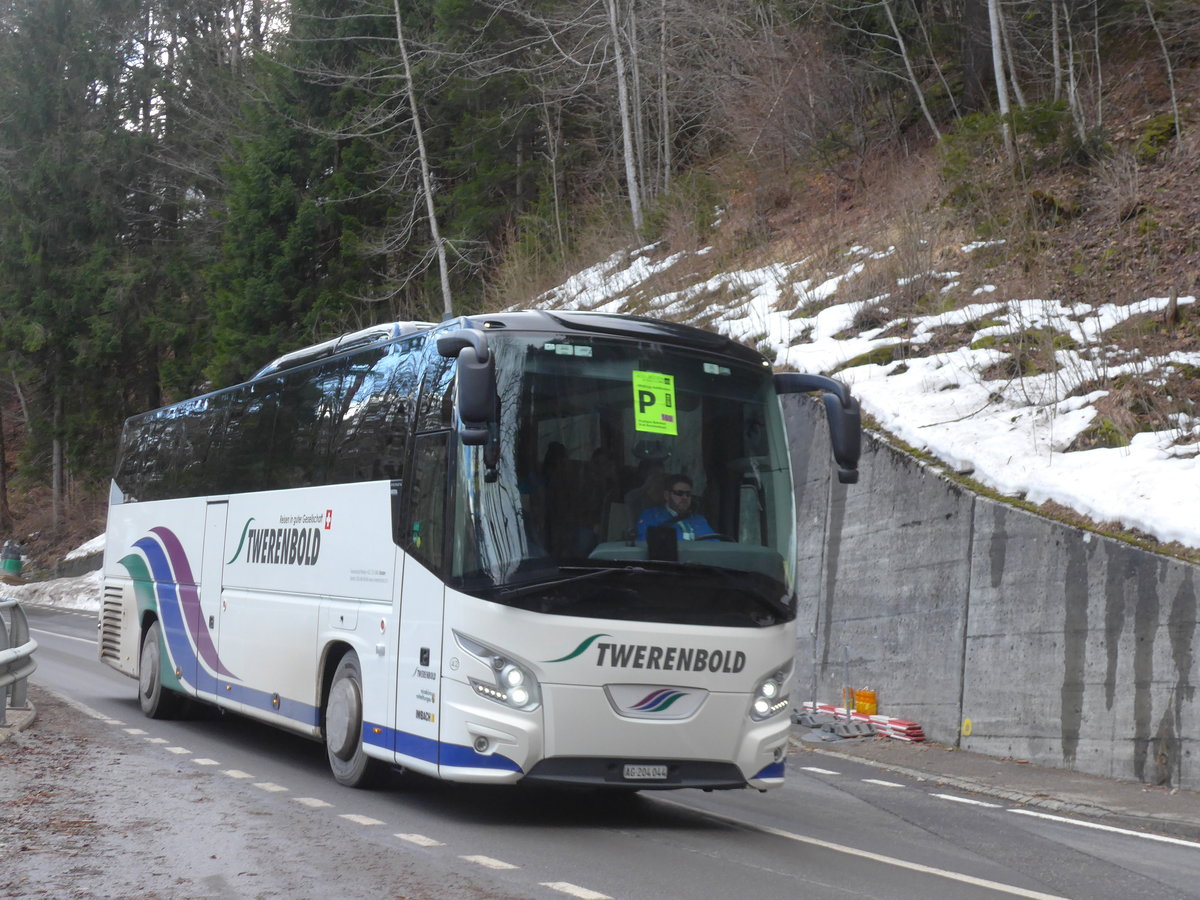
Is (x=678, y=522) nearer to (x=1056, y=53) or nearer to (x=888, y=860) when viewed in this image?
(x=888, y=860)

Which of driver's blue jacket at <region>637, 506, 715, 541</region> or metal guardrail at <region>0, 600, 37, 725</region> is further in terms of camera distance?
metal guardrail at <region>0, 600, 37, 725</region>

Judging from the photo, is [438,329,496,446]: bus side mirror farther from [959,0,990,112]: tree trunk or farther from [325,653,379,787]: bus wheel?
[959,0,990,112]: tree trunk

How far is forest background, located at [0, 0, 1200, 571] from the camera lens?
782 inches

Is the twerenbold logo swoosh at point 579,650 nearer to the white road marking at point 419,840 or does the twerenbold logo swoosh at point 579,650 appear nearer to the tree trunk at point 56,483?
the white road marking at point 419,840

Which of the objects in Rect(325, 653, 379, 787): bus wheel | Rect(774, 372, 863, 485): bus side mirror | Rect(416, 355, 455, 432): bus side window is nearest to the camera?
Rect(416, 355, 455, 432): bus side window

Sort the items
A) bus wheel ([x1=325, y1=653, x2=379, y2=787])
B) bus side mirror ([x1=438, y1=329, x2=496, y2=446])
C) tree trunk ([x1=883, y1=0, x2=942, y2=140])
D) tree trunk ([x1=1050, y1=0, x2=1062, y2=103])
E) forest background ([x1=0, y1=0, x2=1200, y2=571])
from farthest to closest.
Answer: tree trunk ([x1=883, y1=0, x2=942, y2=140])
tree trunk ([x1=1050, y1=0, x2=1062, y2=103])
forest background ([x1=0, y1=0, x2=1200, y2=571])
bus wheel ([x1=325, y1=653, x2=379, y2=787])
bus side mirror ([x1=438, y1=329, x2=496, y2=446])

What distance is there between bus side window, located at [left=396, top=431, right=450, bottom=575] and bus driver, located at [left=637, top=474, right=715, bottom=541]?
1.28m

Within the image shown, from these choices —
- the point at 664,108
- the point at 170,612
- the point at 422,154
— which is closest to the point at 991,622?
the point at 170,612

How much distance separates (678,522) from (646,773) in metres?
1.55

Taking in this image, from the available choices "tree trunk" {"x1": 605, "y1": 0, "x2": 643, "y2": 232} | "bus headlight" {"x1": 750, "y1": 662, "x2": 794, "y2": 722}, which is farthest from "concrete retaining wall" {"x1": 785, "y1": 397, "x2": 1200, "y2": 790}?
"tree trunk" {"x1": 605, "y1": 0, "x2": 643, "y2": 232}

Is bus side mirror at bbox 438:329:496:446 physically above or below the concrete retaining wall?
above

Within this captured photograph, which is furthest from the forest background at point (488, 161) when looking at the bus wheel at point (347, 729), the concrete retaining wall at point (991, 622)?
the bus wheel at point (347, 729)

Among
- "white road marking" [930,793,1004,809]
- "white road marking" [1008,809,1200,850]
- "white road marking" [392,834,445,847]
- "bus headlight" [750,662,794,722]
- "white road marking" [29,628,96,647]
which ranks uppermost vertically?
"bus headlight" [750,662,794,722]

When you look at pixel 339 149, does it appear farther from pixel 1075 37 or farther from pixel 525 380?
pixel 525 380
